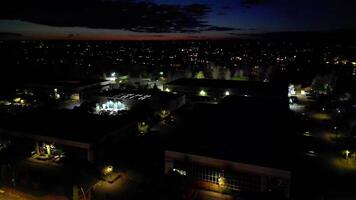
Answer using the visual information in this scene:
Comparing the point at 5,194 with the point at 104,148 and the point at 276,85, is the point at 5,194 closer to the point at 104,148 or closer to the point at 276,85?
the point at 104,148

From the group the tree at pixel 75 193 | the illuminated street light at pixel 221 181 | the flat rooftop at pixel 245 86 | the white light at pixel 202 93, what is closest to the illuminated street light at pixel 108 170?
the tree at pixel 75 193

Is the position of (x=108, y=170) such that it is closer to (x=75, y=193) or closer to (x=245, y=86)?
(x=75, y=193)

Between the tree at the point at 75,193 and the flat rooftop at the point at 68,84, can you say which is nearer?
the tree at the point at 75,193

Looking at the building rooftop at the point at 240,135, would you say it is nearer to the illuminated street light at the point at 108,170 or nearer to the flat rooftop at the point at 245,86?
the illuminated street light at the point at 108,170

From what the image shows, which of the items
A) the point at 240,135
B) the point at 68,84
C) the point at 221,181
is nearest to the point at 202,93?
the point at 68,84

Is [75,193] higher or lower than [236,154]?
lower

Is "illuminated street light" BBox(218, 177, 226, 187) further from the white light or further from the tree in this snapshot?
the white light

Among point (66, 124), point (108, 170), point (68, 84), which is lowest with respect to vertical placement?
point (108, 170)

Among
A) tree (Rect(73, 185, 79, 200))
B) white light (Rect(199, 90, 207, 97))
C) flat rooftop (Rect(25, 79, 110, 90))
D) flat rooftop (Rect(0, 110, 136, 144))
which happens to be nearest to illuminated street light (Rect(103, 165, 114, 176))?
flat rooftop (Rect(0, 110, 136, 144))

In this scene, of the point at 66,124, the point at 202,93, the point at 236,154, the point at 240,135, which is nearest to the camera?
the point at 236,154

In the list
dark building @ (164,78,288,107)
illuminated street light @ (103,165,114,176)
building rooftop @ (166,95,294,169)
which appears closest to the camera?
building rooftop @ (166,95,294,169)

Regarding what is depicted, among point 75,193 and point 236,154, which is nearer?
point 75,193

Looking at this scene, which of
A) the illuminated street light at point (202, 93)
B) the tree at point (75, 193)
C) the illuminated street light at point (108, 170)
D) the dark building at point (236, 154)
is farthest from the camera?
the illuminated street light at point (202, 93)
